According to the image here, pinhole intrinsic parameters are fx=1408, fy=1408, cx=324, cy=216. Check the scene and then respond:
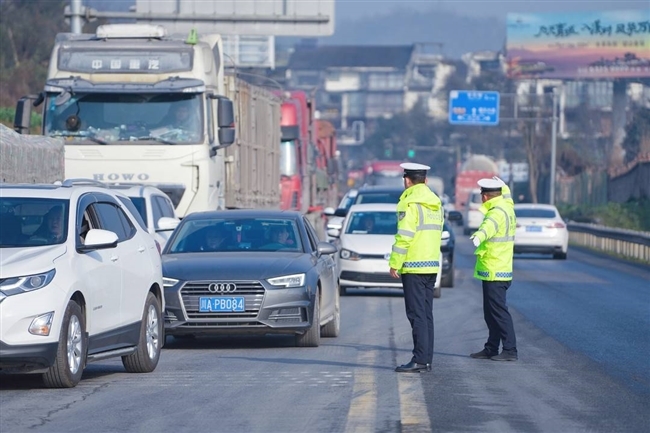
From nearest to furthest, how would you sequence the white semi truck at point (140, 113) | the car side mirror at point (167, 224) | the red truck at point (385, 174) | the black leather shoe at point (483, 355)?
the black leather shoe at point (483, 355)
the car side mirror at point (167, 224)
the white semi truck at point (140, 113)
the red truck at point (385, 174)

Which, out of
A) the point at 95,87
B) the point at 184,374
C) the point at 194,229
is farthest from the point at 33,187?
the point at 95,87

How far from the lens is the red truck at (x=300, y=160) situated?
102ft

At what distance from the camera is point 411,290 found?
12359mm

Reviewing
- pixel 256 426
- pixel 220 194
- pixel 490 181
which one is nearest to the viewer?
pixel 256 426

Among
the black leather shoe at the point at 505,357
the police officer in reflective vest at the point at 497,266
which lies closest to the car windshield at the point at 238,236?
the police officer in reflective vest at the point at 497,266

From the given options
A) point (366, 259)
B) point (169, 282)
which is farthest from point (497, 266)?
point (366, 259)

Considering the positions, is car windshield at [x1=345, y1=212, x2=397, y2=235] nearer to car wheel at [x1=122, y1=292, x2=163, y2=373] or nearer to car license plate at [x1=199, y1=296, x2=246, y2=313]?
car license plate at [x1=199, y1=296, x2=246, y2=313]

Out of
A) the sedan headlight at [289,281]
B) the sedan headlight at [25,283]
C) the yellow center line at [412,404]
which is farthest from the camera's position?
the sedan headlight at [289,281]

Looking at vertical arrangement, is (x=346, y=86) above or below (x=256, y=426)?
above

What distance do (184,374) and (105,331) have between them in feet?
3.48

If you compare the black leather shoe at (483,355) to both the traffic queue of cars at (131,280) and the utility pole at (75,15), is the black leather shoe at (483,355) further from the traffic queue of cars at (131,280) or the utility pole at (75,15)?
the utility pole at (75,15)

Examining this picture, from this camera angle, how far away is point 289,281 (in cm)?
1415

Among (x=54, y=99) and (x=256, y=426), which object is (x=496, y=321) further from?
(x=54, y=99)

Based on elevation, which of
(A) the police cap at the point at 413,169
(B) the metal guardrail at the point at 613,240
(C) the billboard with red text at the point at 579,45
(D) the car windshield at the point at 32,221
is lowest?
(B) the metal guardrail at the point at 613,240
